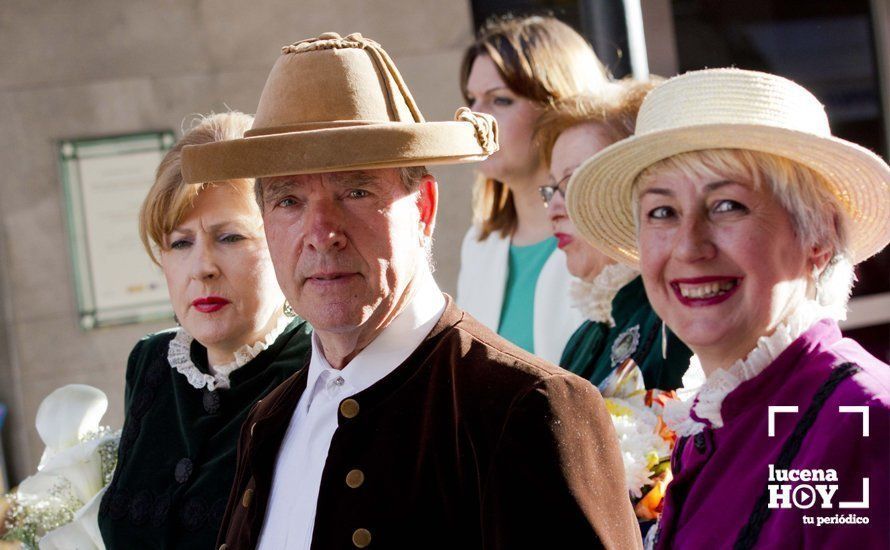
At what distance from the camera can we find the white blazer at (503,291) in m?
→ 3.85

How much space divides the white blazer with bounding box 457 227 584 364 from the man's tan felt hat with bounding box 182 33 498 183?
4.43 feet

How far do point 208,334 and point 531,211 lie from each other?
5.63 feet

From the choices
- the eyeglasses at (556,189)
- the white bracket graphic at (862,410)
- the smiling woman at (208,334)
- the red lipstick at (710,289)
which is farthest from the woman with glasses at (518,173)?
the white bracket graphic at (862,410)

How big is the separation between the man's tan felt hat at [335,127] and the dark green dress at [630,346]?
2.69 ft

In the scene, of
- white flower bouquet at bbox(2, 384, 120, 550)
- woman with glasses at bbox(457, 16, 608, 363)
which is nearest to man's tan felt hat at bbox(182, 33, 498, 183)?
white flower bouquet at bbox(2, 384, 120, 550)

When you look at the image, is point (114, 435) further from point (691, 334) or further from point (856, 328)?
point (856, 328)

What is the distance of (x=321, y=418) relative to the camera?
2.38m

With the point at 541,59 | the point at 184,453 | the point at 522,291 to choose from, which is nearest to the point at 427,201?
the point at 184,453

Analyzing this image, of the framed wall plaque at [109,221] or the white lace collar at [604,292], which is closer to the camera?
the white lace collar at [604,292]

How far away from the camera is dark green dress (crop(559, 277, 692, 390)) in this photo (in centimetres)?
295

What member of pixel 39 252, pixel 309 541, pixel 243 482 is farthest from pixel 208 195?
pixel 39 252

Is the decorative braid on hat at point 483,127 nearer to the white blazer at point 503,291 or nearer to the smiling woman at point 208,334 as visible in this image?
the smiling woman at point 208,334

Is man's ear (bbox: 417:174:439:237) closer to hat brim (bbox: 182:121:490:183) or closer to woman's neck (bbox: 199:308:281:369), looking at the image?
hat brim (bbox: 182:121:490:183)

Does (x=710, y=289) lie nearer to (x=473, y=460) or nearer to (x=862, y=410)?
(x=862, y=410)
